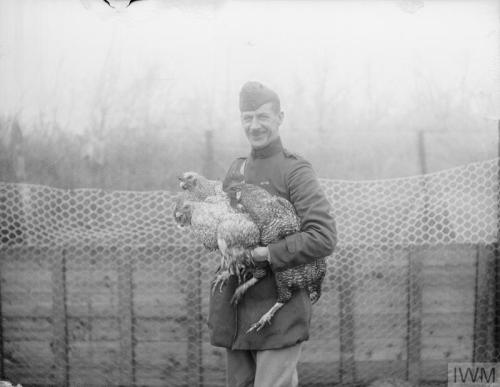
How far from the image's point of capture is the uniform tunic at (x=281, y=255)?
4.65 feet

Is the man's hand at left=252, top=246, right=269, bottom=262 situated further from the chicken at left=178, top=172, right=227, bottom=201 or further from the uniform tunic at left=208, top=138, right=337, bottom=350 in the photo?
the chicken at left=178, top=172, right=227, bottom=201

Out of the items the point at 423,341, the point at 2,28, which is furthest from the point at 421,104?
the point at 2,28

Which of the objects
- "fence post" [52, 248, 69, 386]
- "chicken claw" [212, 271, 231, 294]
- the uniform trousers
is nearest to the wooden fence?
"fence post" [52, 248, 69, 386]

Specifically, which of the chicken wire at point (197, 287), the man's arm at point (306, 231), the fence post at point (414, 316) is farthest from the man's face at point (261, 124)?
the fence post at point (414, 316)

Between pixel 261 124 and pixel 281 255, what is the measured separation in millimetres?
497

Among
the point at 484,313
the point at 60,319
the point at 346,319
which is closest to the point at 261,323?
the point at 346,319

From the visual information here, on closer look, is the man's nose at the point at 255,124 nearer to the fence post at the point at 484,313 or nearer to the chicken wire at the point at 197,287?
the chicken wire at the point at 197,287

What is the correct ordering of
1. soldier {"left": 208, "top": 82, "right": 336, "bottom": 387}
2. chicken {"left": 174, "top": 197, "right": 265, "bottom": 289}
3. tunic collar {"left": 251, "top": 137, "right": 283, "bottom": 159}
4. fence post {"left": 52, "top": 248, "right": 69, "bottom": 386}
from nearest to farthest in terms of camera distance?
1. chicken {"left": 174, "top": 197, "right": 265, "bottom": 289}
2. soldier {"left": 208, "top": 82, "right": 336, "bottom": 387}
3. tunic collar {"left": 251, "top": 137, "right": 283, "bottom": 159}
4. fence post {"left": 52, "top": 248, "right": 69, "bottom": 386}

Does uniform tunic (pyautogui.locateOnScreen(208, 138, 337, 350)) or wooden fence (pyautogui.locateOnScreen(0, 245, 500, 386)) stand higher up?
uniform tunic (pyautogui.locateOnScreen(208, 138, 337, 350))

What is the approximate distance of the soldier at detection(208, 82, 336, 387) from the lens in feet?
4.91

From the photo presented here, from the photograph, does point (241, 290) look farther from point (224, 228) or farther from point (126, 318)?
point (126, 318)

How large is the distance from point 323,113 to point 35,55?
1.95 metres

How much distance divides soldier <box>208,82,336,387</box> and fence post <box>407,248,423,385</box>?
1534 mm

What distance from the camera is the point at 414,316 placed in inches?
114
